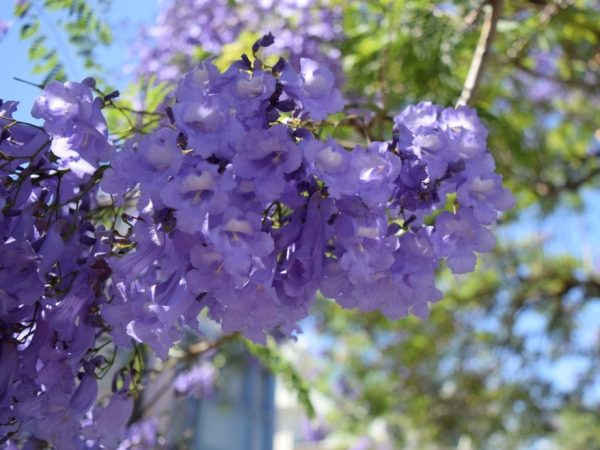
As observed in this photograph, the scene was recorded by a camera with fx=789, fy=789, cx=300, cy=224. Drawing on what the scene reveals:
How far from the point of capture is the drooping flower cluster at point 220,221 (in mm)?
1154

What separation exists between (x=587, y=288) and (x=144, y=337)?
18.7 ft

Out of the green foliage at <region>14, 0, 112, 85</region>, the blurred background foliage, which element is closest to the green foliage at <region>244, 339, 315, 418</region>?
the blurred background foliage

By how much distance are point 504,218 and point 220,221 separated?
5234 mm

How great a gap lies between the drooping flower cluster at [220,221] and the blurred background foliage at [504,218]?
260 millimetres

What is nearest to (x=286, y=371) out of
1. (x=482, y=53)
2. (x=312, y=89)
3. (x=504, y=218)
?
(x=482, y=53)

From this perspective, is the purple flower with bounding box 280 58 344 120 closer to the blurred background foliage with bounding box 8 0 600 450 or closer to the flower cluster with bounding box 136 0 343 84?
the blurred background foliage with bounding box 8 0 600 450

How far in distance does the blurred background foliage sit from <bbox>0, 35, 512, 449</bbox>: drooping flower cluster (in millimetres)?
260

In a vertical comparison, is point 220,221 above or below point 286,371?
above

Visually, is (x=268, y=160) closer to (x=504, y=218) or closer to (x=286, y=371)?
(x=286, y=371)

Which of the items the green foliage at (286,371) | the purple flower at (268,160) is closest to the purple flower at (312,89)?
the purple flower at (268,160)

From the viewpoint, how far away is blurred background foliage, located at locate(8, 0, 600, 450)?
2.93m

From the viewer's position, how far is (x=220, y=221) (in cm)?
112

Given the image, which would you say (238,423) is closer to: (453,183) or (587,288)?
(587,288)

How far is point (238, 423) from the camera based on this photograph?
10492 mm
